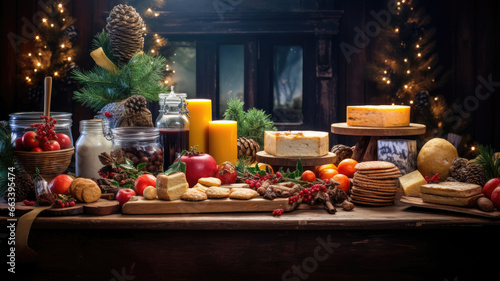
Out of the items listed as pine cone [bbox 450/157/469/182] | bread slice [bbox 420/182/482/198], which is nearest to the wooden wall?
pine cone [bbox 450/157/469/182]

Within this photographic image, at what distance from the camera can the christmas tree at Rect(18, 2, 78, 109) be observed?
14.2ft

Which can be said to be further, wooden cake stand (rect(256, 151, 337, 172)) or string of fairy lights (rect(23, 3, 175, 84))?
string of fairy lights (rect(23, 3, 175, 84))

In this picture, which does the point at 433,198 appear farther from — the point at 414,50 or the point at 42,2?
the point at 42,2

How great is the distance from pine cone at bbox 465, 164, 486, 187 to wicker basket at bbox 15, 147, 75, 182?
1466mm

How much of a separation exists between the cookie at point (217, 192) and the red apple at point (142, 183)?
0.21 m

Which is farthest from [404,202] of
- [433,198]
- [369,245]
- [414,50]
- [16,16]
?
[16,16]

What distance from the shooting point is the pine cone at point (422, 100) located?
419 centimetres

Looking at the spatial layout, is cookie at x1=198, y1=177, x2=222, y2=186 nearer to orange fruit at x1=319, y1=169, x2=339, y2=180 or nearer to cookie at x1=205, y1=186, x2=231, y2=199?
cookie at x1=205, y1=186, x2=231, y2=199

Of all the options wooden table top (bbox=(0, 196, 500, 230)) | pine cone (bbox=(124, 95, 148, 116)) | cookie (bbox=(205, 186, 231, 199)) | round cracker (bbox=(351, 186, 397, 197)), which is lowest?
wooden table top (bbox=(0, 196, 500, 230))

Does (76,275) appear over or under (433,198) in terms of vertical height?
under

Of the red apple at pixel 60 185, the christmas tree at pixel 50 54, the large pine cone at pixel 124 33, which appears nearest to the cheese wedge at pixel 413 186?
the red apple at pixel 60 185

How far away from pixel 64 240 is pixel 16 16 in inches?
152

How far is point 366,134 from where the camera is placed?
7.23 feet

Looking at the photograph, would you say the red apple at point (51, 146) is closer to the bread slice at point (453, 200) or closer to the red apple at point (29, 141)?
the red apple at point (29, 141)
